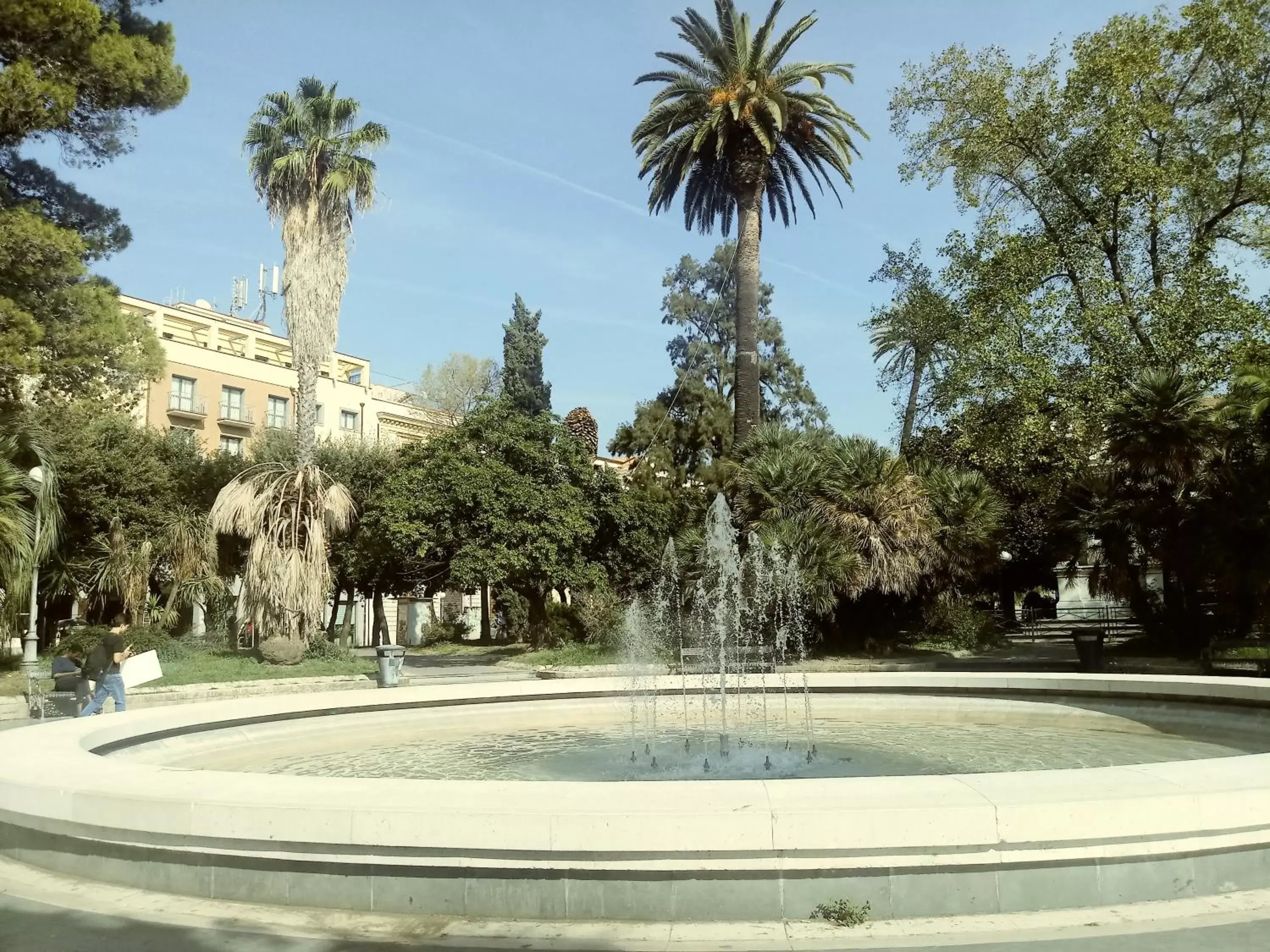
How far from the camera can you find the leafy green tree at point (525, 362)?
4941cm

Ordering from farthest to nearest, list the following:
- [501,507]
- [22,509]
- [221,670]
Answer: [501,507], [221,670], [22,509]

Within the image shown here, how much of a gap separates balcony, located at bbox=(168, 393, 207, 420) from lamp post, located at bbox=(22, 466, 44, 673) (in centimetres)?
2715

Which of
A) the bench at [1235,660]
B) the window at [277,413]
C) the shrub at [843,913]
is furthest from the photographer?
the window at [277,413]

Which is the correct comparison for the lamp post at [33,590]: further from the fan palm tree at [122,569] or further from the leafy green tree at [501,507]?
the leafy green tree at [501,507]

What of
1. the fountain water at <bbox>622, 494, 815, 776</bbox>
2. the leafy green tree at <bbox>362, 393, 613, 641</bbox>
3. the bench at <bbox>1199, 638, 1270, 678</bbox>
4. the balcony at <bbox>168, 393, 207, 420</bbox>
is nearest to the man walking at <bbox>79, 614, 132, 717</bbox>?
the fountain water at <bbox>622, 494, 815, 776</bbox>

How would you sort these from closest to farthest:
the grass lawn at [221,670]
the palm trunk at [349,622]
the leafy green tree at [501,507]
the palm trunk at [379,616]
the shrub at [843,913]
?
the shrub at [843,913]
the grass lawn at [221,670]
the leafy green tree at [501,507]
the palm trunk at [349,622]
the palm trunk at [379,616]

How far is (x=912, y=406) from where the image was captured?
125ft

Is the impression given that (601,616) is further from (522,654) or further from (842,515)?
(842,515)

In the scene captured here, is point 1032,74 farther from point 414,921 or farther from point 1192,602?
point 414,921

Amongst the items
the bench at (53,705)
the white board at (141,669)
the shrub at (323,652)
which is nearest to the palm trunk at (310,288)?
the shrub at (323,652)

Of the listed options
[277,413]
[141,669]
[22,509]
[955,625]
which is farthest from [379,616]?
[141,669]

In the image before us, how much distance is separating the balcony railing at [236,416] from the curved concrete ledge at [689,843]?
47.1m

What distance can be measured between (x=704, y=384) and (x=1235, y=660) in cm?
3610

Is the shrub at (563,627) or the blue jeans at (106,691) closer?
the blue jeans at (106,691)
